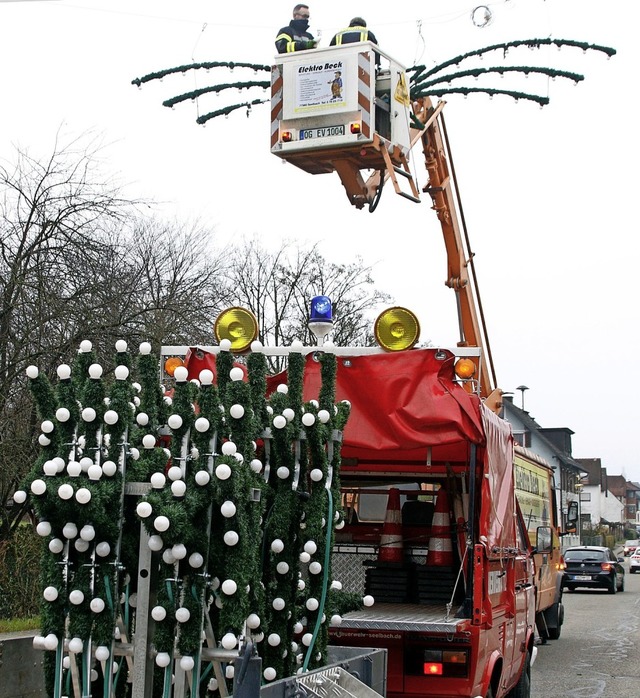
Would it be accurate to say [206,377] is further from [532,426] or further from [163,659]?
[532,426]

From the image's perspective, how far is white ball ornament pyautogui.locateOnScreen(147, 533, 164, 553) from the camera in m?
4.29

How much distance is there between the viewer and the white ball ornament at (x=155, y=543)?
4.29m

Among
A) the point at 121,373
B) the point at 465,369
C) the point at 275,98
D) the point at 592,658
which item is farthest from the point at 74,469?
the point at 592,658

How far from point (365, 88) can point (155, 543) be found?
5.61 meters

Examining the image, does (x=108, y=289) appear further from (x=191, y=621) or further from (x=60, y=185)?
(x=191, y=621)

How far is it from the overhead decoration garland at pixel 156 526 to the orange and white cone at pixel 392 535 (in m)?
4.00

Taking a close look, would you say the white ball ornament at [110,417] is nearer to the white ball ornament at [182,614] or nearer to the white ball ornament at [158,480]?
the white ball ornament at [158,480]

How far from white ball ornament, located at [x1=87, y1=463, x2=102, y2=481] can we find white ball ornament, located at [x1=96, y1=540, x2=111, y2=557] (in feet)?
0.98

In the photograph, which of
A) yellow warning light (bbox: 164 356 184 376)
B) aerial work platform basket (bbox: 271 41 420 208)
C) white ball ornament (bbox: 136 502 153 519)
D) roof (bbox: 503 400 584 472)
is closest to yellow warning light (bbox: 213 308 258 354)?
yellow warning light (bbox: 164 356 184 376)

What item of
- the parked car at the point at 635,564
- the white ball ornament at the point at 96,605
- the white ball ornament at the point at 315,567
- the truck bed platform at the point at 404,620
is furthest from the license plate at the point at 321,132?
the parked car at the point at 635,564

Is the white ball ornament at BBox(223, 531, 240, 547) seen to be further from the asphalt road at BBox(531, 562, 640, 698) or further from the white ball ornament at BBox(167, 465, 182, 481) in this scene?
the asphalt road at BBox(531, 562, 640, 698)

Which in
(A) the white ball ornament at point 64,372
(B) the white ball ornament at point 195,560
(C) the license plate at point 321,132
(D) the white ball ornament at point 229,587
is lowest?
(D) the white ball ornament at point 229,587

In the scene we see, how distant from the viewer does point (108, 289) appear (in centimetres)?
1358

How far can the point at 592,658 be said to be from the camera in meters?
15.6
